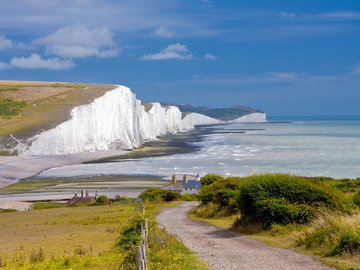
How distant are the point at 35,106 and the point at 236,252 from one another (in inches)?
4866

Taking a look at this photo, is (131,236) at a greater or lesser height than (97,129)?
lesser

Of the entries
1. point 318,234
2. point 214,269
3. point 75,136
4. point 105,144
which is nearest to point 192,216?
point 318,234

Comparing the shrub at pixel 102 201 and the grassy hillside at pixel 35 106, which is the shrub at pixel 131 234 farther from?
the grassy hillside at pixel 35 106

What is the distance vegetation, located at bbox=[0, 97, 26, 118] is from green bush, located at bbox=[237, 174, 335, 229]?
363 ft

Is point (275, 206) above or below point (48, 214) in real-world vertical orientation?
above

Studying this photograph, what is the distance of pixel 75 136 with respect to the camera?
385 feet

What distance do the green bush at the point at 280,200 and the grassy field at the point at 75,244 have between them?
A: 3803 millimetres

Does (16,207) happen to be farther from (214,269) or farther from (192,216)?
(214,269)

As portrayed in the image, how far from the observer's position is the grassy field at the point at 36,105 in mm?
115700

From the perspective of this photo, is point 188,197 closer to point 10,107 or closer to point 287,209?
point 287,209

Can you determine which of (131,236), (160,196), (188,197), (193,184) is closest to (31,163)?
(193,184)

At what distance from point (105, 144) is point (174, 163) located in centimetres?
3668

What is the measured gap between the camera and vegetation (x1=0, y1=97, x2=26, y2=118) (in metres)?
129

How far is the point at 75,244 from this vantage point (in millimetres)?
23547
